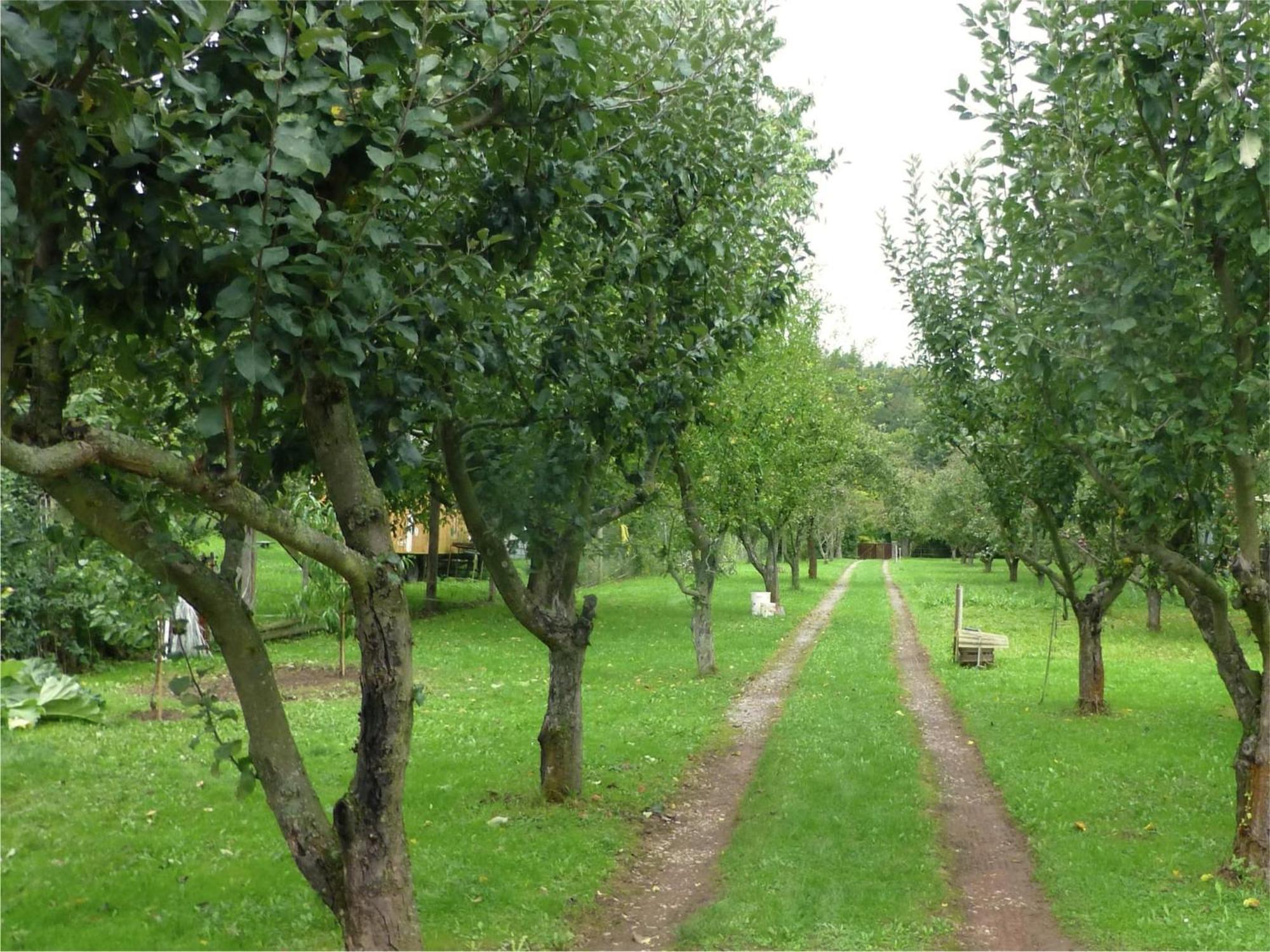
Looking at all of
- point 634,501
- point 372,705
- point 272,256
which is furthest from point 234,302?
point 634,501

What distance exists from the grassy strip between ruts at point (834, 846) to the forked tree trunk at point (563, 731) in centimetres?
164

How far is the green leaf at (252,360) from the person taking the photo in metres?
4.16

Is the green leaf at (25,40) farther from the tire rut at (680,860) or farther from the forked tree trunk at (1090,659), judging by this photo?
the forked tree trunk at (1090,659)

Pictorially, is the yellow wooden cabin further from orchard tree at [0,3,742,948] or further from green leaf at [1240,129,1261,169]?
green leaf at [1240,129,1261,169]

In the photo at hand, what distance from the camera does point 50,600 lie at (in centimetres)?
1739

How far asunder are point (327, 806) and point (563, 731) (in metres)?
2.17

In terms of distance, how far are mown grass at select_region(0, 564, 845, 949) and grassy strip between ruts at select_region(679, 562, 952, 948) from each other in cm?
104

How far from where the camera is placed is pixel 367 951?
5461mm

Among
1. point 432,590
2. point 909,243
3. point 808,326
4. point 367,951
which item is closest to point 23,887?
point 367,951

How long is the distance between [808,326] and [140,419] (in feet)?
61.8

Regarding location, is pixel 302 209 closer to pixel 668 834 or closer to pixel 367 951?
pixel 367 951

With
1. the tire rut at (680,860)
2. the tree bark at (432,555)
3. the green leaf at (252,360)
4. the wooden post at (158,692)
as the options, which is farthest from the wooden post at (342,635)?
the green leaf at (252,360)

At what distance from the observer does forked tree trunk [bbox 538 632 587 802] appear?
1024 cm

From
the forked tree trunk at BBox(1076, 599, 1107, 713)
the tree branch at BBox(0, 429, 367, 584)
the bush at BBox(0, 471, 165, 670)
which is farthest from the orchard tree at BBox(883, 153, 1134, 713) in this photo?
the bush at BBox(0, 471, 165, 670)
